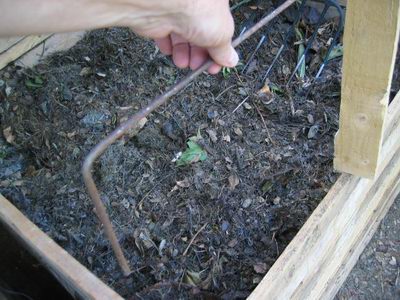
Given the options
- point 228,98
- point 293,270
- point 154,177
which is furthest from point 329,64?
point 293,270

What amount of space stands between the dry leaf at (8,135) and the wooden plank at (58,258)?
0.45 meters

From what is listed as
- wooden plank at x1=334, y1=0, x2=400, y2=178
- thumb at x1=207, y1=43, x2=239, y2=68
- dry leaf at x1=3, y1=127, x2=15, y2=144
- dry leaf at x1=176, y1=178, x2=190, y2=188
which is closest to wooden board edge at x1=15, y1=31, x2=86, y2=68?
dry leaf at x1=3, y1=127, x2=15, y2=144

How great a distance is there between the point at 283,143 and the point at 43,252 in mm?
849

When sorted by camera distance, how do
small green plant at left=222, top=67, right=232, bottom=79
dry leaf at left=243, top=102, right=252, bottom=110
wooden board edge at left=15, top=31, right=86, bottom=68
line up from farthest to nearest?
wooden board edge at left=15, top=31, right=86, bottom=68 < small green plant at left=222, top=67, right=232, bottom=79 < dry leaf at left=243, top=102, right=252, bottom=110

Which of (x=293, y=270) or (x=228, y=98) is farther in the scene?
(x=228, y=98)

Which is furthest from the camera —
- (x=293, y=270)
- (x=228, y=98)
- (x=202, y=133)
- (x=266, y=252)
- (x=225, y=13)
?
(x=228, y=98)

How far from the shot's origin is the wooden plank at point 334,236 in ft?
4.26

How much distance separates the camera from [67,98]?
6.37 ft

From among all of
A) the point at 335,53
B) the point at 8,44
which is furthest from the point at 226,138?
the point at 8,44

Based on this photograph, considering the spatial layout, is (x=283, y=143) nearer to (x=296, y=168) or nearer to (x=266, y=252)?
(x=296, y=168)

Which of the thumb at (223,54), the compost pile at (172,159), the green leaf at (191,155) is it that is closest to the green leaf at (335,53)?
the compost pile at (172,159)

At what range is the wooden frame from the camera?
3.68 feet

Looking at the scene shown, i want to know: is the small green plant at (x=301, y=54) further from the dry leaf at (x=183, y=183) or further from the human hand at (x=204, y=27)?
the human hand at (x=204, y=27)

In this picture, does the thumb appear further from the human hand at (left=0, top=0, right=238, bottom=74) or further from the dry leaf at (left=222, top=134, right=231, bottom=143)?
the dry leaf at (left=222, top=134, right=231, bottom=143)
